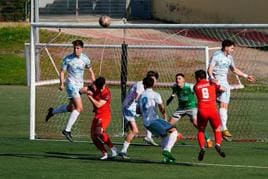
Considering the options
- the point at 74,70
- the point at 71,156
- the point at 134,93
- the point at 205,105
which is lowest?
the point at 71,156

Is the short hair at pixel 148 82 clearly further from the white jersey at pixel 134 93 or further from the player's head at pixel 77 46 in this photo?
the player's head at pixel 77 46

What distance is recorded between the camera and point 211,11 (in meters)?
50.8

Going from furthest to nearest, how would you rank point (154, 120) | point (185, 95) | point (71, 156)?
point (185, 95) < point (71, 156) < point (154, 120)

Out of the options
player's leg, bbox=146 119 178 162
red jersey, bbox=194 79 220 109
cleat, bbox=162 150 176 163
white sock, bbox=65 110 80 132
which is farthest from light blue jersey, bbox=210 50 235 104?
cleat, bbox=162 150 176 163

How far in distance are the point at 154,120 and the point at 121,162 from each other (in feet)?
2.95

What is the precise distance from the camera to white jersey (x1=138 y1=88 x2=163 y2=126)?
54.1 feet

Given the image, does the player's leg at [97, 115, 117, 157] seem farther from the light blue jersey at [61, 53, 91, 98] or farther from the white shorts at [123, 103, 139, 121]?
the light blue jersey at [61, 53, 91, 98]

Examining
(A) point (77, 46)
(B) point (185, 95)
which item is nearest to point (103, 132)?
(B) point (185, 95)

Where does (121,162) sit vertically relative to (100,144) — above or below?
below

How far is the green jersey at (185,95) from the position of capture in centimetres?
1902

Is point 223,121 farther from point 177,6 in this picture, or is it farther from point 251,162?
point 177,6

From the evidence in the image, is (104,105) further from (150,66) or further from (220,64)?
(150,66)

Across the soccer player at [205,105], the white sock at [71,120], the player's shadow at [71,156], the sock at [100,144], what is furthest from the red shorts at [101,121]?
the white sock at [71,120]

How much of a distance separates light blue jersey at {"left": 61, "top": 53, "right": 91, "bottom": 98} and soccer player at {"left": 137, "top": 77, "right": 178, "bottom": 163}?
4097 millimetres
